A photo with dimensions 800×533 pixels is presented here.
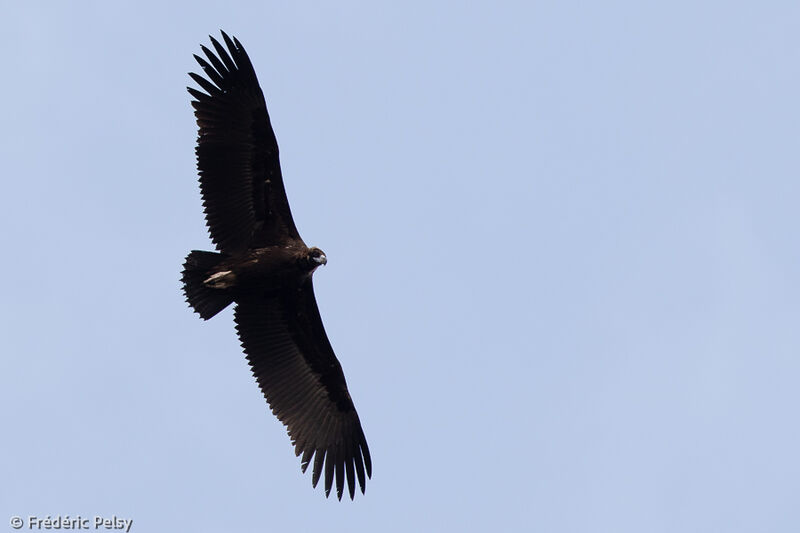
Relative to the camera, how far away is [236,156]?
19.2 metres

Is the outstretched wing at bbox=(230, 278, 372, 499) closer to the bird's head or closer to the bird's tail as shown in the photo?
the bird's head

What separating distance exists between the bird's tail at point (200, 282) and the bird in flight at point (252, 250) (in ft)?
0.05

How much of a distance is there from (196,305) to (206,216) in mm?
1451

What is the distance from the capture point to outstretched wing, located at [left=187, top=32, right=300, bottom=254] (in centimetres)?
1911

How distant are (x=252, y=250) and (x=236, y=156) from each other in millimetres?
1544

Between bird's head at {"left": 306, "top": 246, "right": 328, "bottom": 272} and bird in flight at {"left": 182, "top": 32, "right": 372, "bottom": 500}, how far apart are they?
2cm

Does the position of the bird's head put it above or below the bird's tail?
above

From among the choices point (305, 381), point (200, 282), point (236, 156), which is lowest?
point (305, 381)

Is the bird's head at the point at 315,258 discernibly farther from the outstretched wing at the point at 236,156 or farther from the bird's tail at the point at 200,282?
the bird's tail at the point at 200,282

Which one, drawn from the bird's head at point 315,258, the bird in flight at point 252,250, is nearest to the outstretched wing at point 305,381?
the bird in flight at point 252,250

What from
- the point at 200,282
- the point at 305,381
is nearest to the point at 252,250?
the point at 200,282

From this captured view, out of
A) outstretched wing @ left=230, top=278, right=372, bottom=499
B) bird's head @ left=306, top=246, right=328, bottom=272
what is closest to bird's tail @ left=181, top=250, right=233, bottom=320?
outstretched wing @ left=230, top=278, right=372, bottom=499

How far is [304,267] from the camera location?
19641 millimetres

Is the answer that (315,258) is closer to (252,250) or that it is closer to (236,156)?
(252,250)
